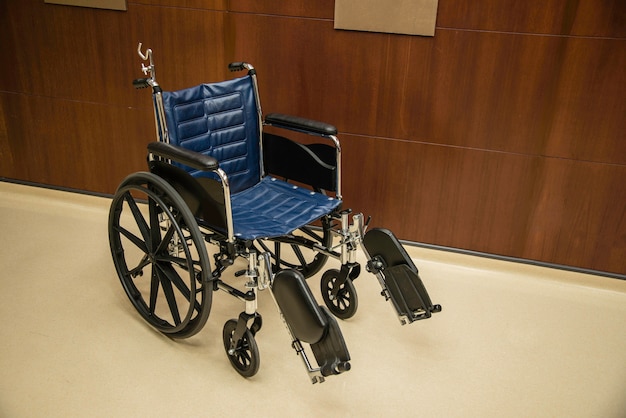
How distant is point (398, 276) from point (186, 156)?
0.93m

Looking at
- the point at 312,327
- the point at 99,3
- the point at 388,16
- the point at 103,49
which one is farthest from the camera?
the point at 103,49

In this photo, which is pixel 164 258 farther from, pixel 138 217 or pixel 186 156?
pixel 186 156

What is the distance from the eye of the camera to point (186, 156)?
2160 mm

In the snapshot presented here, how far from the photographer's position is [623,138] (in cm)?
278

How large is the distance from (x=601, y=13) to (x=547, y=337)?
1385 millimetres

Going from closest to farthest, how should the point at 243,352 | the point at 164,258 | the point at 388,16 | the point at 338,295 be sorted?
the point at 243,352 → the point at 164,258 → the point at 338,295 → the point at 388,16

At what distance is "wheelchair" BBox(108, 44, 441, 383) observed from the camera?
2.13 m

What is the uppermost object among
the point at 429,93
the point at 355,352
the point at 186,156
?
the point at 429,93

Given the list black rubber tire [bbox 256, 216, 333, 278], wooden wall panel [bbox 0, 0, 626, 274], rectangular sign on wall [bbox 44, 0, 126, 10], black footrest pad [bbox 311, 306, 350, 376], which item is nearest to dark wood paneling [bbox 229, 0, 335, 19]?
wooden wall panel [bbox 0, 0, 626, 274]

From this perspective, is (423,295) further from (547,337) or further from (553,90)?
(553,90)

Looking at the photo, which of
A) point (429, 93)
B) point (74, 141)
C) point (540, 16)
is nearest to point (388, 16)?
point (429, 93)

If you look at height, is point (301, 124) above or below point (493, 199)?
above

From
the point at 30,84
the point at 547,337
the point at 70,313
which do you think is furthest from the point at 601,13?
the point at 30,84

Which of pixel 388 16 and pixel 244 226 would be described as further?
pixel 388 16
